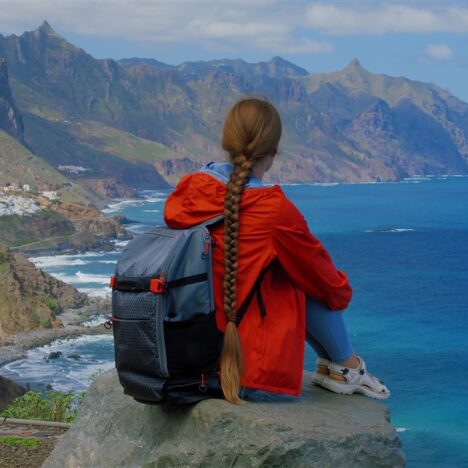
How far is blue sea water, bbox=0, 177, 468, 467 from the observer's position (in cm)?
4109

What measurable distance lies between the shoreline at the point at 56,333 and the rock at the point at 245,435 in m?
51.7

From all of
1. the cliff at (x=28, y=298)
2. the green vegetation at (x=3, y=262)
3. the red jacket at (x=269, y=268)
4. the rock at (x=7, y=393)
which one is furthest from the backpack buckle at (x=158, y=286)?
the green vegetation at (x=3, y=262)

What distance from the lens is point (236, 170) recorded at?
5.15 metres

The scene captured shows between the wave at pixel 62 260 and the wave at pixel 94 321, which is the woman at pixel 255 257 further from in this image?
the wave at pixel 62 260

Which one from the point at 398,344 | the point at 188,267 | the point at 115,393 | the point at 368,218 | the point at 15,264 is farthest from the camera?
the point at 368,218

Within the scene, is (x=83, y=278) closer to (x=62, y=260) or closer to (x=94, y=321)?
(x=62, y=260)

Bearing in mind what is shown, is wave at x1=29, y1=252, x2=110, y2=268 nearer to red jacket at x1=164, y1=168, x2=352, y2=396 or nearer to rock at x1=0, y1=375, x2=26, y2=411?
rock at x1=0, y1=375, x2=26, y2=411

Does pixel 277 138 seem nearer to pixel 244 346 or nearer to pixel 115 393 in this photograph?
pixel 244 346

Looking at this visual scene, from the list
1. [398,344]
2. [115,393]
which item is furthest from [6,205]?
[115,393]

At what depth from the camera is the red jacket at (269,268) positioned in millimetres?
5043

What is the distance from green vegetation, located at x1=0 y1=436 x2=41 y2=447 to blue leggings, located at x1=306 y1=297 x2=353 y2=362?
10.1 ft

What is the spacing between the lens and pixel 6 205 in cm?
12838

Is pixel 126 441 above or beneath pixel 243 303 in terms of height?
beneath

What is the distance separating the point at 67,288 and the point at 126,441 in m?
69.5
